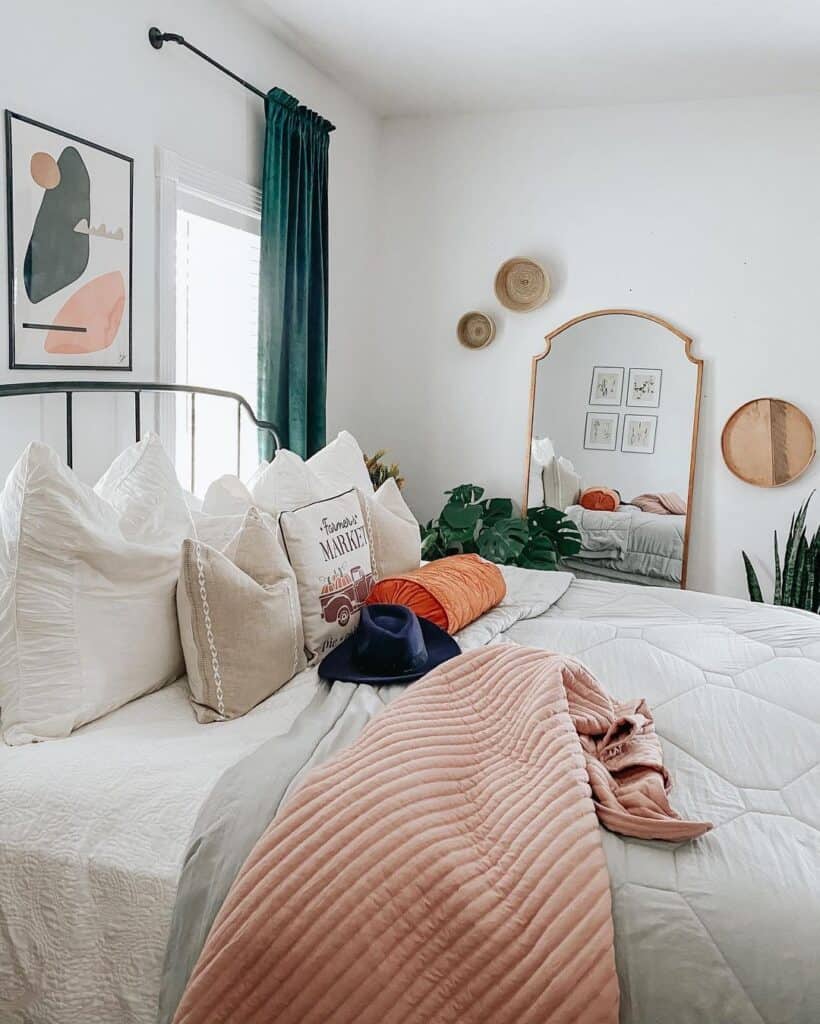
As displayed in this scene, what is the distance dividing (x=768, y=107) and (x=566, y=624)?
2573mm

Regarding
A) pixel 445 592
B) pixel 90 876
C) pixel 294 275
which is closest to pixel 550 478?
pixel 294 275

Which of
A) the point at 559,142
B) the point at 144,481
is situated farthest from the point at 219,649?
the point at 559,142

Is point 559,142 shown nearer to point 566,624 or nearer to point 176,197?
point 176,197

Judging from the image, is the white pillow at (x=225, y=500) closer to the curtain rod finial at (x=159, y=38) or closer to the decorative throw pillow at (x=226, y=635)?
the decorative throw pillow at (x=226, y=635)

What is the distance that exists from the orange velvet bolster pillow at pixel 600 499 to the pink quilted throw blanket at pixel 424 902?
2718mm

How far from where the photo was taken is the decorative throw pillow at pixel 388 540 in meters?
2.38

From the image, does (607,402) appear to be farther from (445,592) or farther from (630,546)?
(445,592)

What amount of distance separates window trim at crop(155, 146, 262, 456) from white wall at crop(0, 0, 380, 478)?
3cm

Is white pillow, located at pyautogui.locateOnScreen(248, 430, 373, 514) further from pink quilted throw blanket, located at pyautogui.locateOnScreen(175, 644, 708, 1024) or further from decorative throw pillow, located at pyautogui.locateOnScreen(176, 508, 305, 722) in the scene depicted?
pink quilted throw blanket, located at pyautogui.locateOnScreen(175, 644, 708, 1024)

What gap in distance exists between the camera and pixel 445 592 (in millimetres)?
2186

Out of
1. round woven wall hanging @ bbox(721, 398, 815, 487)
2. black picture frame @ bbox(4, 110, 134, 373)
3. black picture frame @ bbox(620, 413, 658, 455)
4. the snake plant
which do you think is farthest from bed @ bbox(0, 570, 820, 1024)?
black picture frame @ bbox(620, 413, 658, 455)

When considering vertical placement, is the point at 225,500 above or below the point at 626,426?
below

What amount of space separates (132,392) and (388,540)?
88 cm

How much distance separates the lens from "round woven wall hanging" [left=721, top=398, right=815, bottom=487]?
3635mm
